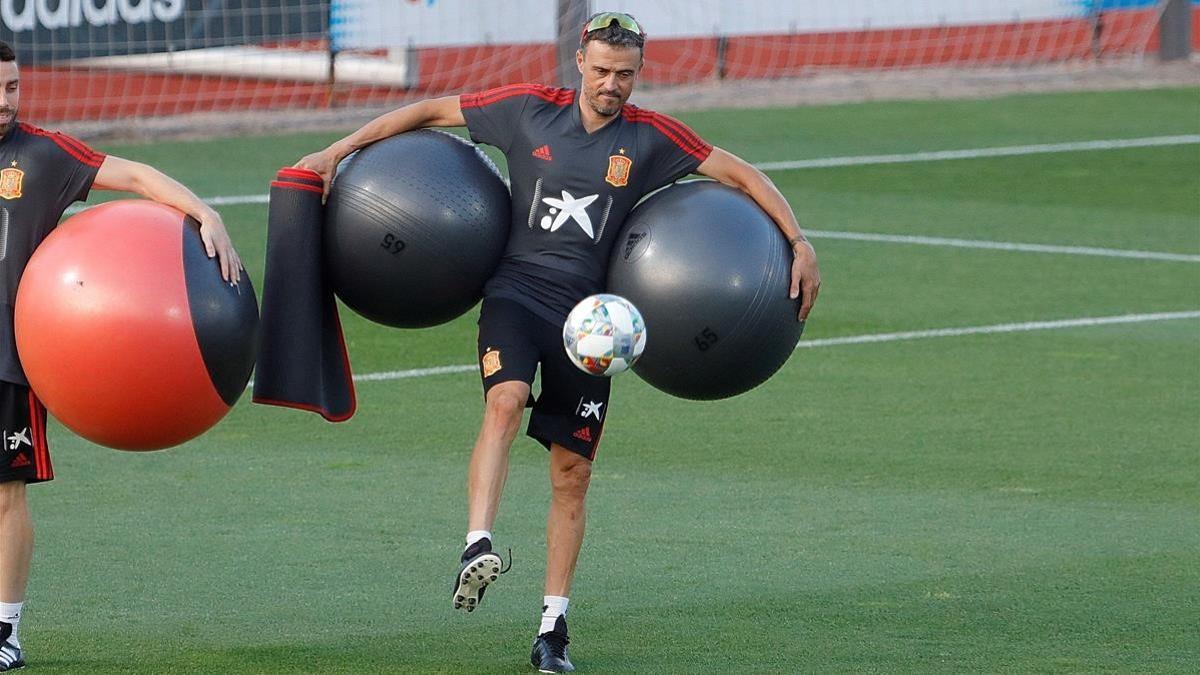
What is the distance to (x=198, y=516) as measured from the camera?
9.64 metres

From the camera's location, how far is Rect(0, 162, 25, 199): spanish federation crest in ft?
23.6

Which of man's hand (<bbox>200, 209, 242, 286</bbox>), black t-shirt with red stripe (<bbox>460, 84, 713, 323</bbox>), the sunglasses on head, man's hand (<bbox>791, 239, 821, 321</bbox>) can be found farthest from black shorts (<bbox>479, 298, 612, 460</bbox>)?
the sunglasses on head

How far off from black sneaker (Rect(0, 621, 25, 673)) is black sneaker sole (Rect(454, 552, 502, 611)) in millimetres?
1555

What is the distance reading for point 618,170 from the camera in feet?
25.2

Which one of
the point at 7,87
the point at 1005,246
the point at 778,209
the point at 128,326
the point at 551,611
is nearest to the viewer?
the point at 128,326

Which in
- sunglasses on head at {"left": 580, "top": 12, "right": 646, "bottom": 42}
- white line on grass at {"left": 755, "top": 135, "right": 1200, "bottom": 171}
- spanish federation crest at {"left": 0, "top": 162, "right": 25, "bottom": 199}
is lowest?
spanish federation crest at {"left": 0, "top": 162, "right": 25, "bottom": 199}

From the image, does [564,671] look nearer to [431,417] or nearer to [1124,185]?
[431,417]

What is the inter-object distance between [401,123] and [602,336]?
1407mm

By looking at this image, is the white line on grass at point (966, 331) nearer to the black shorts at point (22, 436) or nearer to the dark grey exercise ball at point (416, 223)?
→ the dark grey exercise ball at point (416, 223)

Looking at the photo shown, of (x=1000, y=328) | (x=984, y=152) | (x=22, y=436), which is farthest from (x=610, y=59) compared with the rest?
(x=984, y=152)

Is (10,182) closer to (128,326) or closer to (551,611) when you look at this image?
(128,326)

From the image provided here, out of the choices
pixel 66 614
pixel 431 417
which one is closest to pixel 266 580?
pixel 66 614

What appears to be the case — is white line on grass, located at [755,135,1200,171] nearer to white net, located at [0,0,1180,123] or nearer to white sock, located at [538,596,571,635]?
white net, located at [0,0,1180,123]

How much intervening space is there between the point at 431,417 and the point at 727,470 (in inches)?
77.1
